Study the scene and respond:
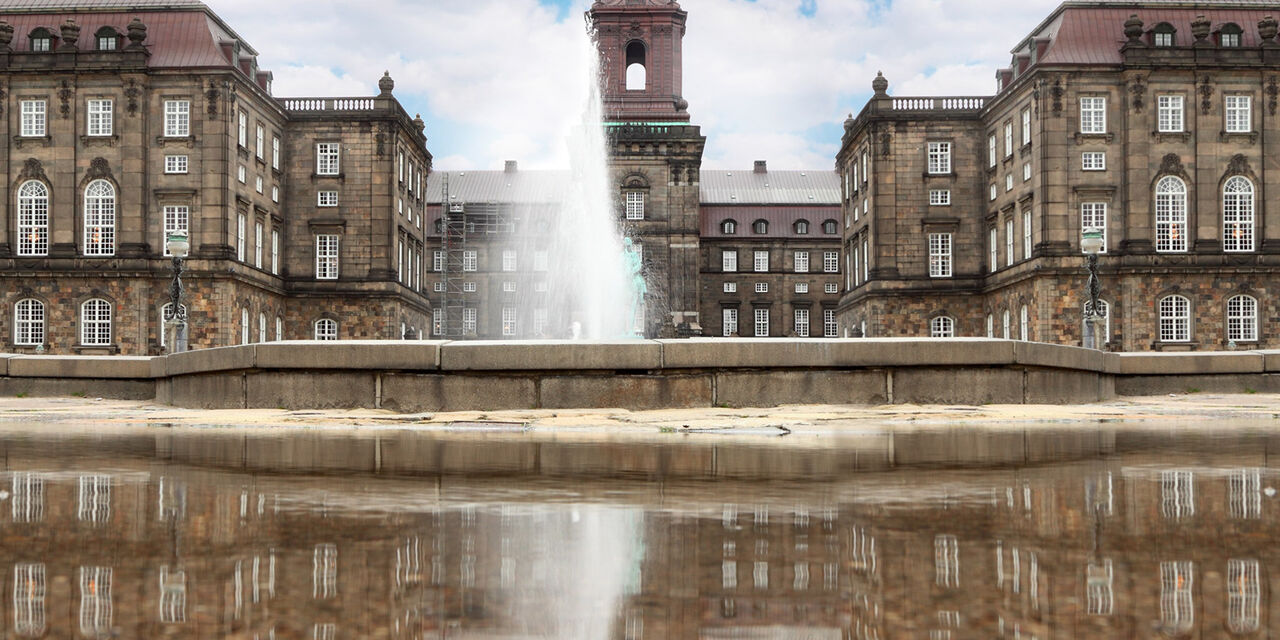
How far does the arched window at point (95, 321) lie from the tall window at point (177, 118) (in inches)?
319

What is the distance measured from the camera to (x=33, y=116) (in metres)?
53.9

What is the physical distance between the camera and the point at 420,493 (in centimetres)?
821

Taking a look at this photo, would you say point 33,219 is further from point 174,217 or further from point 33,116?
point 174,217

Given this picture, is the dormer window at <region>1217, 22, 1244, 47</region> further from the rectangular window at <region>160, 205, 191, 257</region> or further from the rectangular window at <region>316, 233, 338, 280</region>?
the rectangular window at <region>160, 205, 191, 257</region>

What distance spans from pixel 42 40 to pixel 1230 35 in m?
54.4

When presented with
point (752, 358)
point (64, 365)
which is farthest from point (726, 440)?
point (64, 365)

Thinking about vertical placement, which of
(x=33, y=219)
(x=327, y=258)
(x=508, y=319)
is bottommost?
(x=508, y=319)

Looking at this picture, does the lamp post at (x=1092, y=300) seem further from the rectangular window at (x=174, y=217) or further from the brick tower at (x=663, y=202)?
the brick tower at (x=663, y=202)

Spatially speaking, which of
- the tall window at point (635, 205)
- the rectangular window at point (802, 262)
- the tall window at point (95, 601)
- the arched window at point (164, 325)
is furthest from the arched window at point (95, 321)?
the rectangular window at point (802, 262)

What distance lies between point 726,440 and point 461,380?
20.2 ft

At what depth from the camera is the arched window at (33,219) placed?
2110 inches

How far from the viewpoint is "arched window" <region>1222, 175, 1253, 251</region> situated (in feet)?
178

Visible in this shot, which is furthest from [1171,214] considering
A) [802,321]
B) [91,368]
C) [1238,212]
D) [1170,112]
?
[802,321]

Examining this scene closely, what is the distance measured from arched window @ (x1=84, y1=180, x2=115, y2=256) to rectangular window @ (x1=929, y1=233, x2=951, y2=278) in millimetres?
40535
